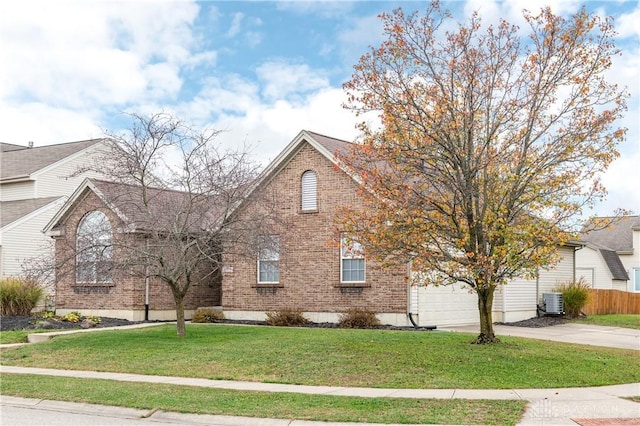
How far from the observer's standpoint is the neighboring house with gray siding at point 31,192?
32969mm

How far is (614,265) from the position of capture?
47500 mm

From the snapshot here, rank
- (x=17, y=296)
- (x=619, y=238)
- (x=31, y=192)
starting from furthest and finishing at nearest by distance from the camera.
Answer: (x=619, y=238) → (x=31, y=192) → (x=17, y=296)

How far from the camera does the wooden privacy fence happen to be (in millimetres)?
33688

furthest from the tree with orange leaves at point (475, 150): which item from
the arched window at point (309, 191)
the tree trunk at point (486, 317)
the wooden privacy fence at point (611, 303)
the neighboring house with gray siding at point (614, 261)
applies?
the neighboring house with gray siding at point (614, 261)

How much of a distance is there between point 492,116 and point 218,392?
8506mm

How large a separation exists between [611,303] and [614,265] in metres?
13.3

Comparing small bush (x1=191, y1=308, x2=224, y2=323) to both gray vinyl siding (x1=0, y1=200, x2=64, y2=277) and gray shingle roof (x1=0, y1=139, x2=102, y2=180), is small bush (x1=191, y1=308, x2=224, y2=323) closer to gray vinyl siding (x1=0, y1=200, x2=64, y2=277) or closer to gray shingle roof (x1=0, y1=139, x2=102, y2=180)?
gray vinyl siding (x1=0, y1=200, x2=64, y2=277)

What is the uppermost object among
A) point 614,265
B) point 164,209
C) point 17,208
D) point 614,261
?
point 17,208

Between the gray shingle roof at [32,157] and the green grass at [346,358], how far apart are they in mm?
19671

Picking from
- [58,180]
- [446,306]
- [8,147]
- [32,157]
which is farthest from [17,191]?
[446,306]

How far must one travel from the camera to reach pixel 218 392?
1277 centimetres

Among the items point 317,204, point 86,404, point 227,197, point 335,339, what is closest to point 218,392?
point 86,404

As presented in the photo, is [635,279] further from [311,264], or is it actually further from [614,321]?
[311,264]

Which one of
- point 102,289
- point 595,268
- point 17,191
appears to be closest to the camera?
point 102,289
